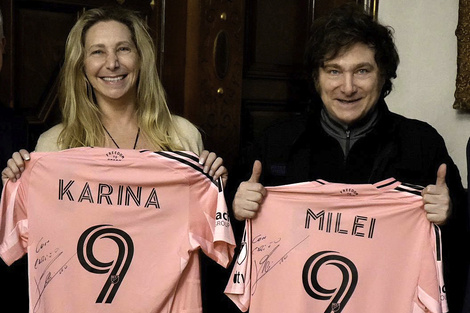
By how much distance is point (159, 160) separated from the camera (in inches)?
71.2

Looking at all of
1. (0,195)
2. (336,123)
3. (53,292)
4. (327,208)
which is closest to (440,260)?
(327,208)

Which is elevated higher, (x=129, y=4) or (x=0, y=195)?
(x=129, y=4)

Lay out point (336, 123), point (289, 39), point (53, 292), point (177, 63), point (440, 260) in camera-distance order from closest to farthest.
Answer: point (440, 260)
point (53, 292)
point (336, 123)
point (177, 63)
point (289, 39)

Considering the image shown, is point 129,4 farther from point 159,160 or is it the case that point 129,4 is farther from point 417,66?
point 417,66

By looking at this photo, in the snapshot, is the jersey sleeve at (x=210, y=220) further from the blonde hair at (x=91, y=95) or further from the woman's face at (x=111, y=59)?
the woman's face at (x=111, y=59)

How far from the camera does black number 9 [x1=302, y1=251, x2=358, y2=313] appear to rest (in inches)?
70.2

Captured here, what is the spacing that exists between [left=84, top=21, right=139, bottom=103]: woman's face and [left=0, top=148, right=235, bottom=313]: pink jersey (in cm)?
24

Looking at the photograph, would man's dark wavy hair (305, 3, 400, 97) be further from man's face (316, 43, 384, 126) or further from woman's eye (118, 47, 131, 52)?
woman's eye (118, 47, 131, 52)

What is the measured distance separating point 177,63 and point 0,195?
3.16ft

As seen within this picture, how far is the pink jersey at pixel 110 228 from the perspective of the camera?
1824 millimetres

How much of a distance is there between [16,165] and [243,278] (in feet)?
2.36

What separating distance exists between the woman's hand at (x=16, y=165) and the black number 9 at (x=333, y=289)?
2.79 feet

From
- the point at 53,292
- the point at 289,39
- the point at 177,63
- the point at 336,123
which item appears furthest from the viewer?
the point at 289,39
